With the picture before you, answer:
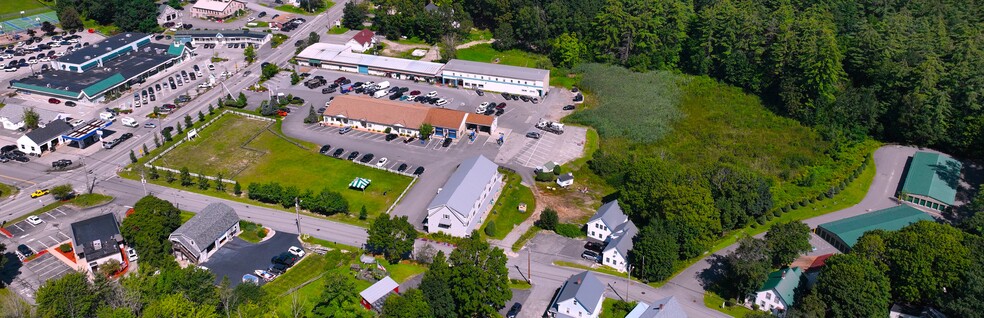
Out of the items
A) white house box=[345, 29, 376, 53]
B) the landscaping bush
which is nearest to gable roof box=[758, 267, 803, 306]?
the landscaping bush

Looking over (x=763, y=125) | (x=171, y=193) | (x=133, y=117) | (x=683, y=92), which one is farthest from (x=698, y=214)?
(x=133, y=117)

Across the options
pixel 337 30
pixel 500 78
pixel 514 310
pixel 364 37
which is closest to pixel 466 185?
pixel 514 310

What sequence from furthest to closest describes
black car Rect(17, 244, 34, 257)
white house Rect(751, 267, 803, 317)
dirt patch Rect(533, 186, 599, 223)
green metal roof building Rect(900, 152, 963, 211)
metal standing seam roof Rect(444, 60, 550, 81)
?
metal standing seam roof Rect(444, 60, 550, 81) < green metal roof building Rect(900, 152, 963, 211) < dirt patch Rect(533, 186, 599, 223) < black car Rect(17, 244, 34, 257) < white house Rect(751, 267, 803, 317)

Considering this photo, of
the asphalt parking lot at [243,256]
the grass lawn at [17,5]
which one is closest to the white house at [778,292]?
the asphalt parking lot at [243,256]

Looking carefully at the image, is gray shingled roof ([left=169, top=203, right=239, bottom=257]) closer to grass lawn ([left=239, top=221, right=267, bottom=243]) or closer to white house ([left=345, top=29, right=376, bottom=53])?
grass lawn ([left=239, top=221, right=267, bottom=243])

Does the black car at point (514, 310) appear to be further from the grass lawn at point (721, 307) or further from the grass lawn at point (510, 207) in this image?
the grass lawn at point (721, 307)
